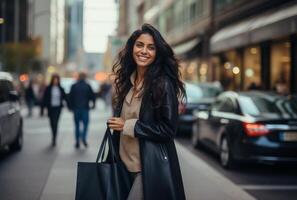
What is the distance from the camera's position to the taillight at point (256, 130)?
418 inches

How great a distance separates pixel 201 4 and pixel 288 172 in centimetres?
2748

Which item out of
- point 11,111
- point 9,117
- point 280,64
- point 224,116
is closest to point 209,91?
point 280,64

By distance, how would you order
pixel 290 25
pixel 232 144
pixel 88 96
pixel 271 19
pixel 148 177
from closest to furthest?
pixel 148 177 → pixel 232 144 → pixel 88 96 → pixel 290 25 → pixel 271 19

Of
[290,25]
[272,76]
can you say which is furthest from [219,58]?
[290,25]

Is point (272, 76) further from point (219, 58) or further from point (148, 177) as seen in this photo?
point (148, 177)

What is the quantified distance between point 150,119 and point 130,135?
0.54 feet

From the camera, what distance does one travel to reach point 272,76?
982 inches

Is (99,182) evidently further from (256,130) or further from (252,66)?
(252,66)

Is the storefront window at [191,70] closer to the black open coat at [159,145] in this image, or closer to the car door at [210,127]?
the car door at [210,127]

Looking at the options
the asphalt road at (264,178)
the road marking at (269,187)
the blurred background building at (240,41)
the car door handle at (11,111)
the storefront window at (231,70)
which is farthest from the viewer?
the storefront window at (231,70)

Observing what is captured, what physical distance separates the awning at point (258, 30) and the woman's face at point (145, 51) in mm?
15997

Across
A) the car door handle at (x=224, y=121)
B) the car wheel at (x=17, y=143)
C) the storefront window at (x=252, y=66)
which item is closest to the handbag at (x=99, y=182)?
the car door handle at (x=224, y=121)

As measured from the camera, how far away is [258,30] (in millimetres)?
23672

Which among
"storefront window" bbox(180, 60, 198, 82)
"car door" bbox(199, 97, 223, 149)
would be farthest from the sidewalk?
"storefront window" bbox(180, 60, 198, 82)
